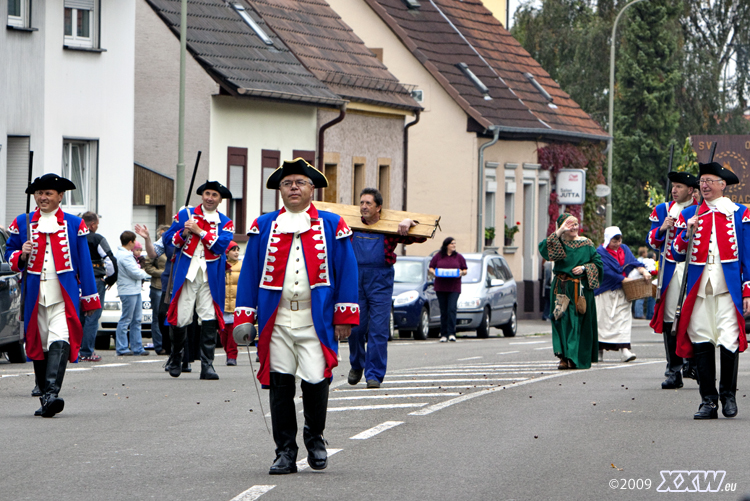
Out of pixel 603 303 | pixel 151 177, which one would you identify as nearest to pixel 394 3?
pixel 151 177

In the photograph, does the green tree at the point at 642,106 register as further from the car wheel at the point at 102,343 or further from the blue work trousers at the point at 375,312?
the blue work trousers at the point at 375,312

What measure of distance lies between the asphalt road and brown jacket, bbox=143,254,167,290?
15.2 ft

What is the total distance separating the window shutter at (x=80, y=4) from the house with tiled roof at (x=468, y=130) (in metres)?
13.5

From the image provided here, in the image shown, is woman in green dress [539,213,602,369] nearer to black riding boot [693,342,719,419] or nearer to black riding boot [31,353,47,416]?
black riding boot [693,342,719,419]

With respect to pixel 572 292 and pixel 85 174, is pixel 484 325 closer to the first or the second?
pixel 85 174

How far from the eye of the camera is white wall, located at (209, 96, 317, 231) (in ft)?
104

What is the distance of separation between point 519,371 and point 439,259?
8880 mm

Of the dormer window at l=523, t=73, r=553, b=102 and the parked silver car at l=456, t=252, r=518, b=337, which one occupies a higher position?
the dormer window at l=523, t=73, r=553, b=102

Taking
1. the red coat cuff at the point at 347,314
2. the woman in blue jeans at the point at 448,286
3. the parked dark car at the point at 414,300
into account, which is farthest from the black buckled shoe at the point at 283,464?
the parked dark car at the point at 414,300

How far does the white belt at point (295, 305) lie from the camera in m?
9.13

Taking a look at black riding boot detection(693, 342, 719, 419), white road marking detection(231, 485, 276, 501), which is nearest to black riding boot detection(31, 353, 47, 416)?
white road marking detection(231, 485, 276, 501)

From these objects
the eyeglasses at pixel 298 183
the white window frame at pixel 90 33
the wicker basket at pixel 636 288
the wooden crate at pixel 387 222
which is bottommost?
the wicker basket at pixel 636 288

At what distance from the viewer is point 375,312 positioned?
1459cm

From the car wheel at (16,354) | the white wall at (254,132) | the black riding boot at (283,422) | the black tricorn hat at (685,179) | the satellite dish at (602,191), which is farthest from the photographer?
the satellite dish at (602,191)
